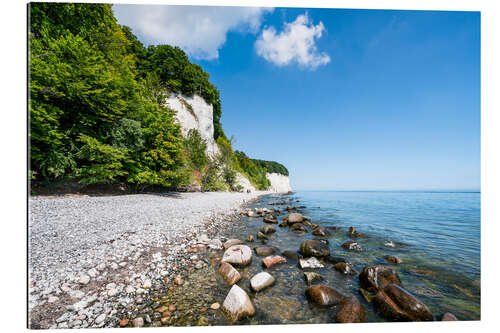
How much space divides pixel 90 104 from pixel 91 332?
9.53m

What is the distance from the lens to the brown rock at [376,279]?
10.4 ft

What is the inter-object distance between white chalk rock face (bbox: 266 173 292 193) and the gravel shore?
63.7 m

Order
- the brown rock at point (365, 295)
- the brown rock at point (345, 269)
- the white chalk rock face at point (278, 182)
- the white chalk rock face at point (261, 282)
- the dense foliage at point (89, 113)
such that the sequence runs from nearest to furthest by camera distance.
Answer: the brown rock at point (365, 295), the white chalk rock face at point (261, 282), the brown rock at point (345, 269), the dense foliage at point (89, 113), the white chalk rock face at point (278, 182)

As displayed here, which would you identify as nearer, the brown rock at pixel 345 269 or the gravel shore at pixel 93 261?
the gravel shore at pixel 93 261

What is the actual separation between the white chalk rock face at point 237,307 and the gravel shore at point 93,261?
1.35 metres

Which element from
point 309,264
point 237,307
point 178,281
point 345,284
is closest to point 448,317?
point 345,284

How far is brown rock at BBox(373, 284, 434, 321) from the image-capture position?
242 centimetres

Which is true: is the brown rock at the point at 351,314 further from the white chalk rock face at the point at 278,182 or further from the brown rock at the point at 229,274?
the white chalk rock face at the point at 278,182

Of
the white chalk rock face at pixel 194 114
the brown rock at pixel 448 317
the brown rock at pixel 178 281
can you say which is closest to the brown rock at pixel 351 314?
the brown rock at pixel 448 317

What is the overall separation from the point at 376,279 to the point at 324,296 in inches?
55.2

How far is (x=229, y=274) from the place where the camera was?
11.0ft

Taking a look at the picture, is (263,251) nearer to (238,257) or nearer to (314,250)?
(238,257)
